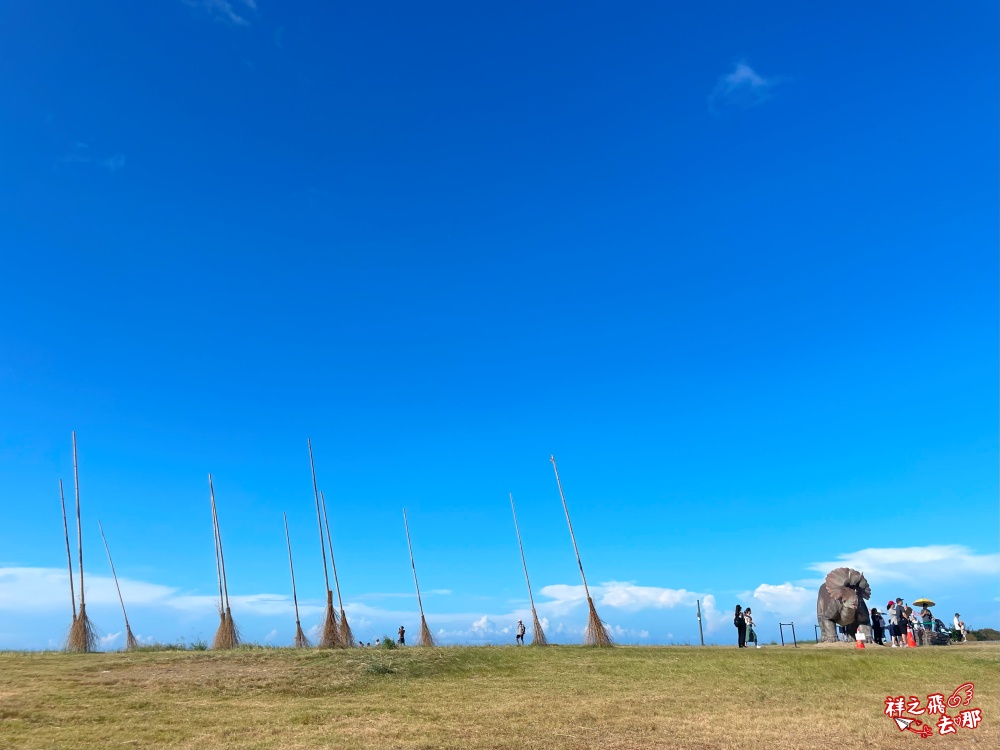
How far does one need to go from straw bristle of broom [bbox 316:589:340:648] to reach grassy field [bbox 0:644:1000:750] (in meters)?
1.92

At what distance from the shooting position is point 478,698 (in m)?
17.2

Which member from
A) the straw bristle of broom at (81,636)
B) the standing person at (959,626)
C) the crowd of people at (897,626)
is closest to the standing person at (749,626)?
the crowd of people at (897,626)

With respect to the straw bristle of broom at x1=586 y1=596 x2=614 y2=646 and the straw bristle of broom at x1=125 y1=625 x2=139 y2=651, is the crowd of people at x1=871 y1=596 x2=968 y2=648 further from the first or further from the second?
the straw bristle of broom at x1=125 y1=625 x2=139 y2=651

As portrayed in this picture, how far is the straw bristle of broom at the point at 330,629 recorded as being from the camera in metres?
24.7

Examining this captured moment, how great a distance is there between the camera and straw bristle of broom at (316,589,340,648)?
80.9 feet

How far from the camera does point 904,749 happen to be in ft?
43.8

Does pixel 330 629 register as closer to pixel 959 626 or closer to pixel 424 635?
pixel 424 635

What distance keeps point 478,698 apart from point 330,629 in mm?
9413

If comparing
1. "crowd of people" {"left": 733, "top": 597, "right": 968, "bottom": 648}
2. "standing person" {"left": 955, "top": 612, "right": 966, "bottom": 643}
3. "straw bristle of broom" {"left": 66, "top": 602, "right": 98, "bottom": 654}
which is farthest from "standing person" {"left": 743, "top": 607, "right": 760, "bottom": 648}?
"straw bristle of broom" {"left": 66, "top": 602, "right": 98, "bottom": 654}

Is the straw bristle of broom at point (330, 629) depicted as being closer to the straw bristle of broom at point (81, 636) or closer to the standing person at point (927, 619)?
the straw bristle of broom at point (81, 636)

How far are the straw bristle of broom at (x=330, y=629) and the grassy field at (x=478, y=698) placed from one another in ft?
6.30

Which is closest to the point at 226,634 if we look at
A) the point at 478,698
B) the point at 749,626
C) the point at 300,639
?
the point at 300,639

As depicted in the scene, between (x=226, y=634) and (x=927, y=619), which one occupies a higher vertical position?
(x=226, y=634)

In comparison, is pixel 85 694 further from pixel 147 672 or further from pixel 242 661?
pixel 242 661
